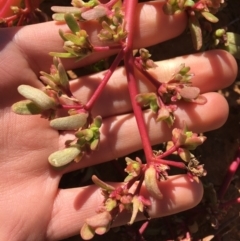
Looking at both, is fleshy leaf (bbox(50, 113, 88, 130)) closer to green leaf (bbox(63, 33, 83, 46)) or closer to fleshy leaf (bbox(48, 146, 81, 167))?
fleshy leaf (bbox(48, 146, 81, 167))

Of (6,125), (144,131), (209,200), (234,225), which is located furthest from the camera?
(234,225)

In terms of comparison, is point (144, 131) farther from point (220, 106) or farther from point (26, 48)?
point (26, 48)

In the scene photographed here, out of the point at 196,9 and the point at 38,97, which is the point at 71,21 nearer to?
the point at 38,97

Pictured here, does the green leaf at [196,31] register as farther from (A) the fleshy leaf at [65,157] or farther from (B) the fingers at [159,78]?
(A) the fleshy leaf at [65,157]

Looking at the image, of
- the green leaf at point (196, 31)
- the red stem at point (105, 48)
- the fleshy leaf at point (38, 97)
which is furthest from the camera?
the green leaf at point (196, 31)

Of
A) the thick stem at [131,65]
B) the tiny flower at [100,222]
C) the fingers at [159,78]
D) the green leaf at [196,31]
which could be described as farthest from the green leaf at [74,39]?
the tiny flower at [100,222]

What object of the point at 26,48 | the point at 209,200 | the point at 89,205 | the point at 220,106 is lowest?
the point at 209,200

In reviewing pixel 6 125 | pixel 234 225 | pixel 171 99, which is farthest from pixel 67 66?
pixel 234 225
